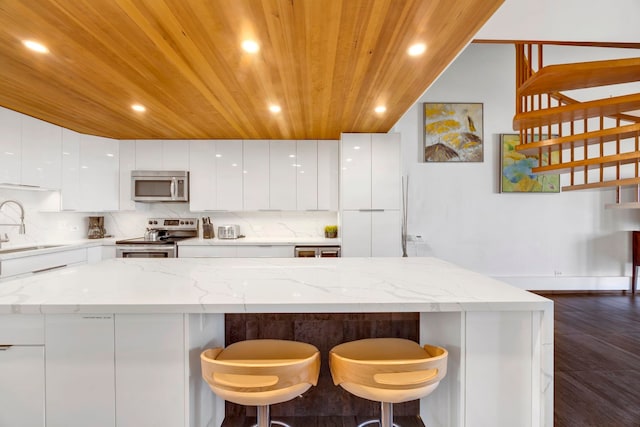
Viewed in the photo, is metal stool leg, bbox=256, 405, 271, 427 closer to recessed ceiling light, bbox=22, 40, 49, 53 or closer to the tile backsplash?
recessed ceiling light, bbox=22, 40, 49, 53

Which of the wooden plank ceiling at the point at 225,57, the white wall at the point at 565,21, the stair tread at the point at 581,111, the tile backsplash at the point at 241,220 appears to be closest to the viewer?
the wooden plank ceiling at the point at 225,57

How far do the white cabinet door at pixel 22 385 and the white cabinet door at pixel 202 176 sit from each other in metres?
2.87

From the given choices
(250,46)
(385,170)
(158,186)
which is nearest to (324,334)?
(250,46)

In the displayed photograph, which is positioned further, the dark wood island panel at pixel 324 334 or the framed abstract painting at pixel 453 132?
the framed abstract painting at pixel 453 132

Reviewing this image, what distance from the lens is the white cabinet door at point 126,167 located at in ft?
13.5

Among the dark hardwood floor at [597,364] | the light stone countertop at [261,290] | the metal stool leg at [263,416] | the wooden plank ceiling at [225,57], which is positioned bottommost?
the dark hardwood floor at [597,364]

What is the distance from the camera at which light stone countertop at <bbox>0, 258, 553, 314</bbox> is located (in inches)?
49.9

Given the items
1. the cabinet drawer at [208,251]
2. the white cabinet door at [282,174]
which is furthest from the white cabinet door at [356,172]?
the cabinet drawer at [208,251]

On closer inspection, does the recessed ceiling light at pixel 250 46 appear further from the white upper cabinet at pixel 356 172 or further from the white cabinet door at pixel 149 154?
the white cabinet door at pixel 149 154

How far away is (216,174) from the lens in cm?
412

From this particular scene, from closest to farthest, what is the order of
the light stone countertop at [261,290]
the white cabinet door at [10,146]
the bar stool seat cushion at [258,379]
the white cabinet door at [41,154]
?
1. the bar stool seat cushion at [258,379]
2. the light stone countertop at [261,290]
3. the white cabinet door at [10,146]
4. the white cabinet door at [41,154]

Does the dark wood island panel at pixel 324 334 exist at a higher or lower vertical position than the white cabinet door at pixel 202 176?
lower

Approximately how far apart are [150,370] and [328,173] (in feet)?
10.3

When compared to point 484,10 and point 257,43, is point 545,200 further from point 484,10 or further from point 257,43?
point 257,43
